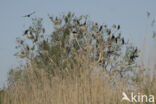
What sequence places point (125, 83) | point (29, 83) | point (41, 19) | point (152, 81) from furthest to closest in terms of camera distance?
point (41, 19) → point (29, 83) → point (125, 83) → point (152, 81)

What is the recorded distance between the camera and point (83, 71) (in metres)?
4.83

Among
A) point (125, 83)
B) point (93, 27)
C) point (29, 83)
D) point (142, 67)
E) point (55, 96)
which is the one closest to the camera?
point (142, 67)

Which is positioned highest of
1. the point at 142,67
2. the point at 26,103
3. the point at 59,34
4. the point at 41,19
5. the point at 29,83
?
the point at 41,19

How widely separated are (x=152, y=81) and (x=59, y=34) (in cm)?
1277

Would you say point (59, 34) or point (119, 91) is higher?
point (59, 34)

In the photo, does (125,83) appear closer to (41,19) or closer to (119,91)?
(119,91)

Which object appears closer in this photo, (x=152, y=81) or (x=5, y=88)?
(x=152, y=81)

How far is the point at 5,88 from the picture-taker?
709 cm

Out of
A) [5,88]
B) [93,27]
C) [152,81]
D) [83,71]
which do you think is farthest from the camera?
[93,27]

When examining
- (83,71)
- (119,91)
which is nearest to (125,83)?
(119,91)

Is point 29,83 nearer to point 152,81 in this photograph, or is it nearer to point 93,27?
point 152,81

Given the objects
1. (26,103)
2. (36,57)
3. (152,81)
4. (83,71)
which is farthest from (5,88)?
(36,57)

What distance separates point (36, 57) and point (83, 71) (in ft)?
38.7

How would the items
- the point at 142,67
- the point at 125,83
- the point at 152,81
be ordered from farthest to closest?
the point at 125,83
the point at 152,81
the point at 142,67
